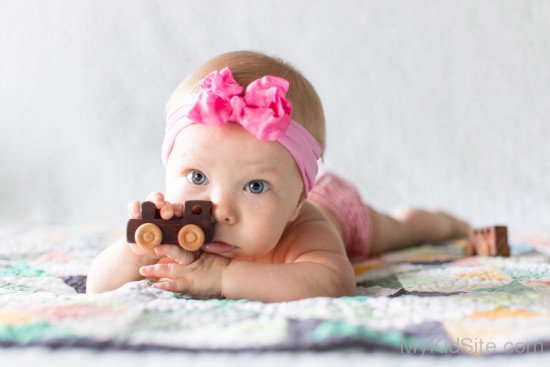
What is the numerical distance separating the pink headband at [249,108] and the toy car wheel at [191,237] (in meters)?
0.17

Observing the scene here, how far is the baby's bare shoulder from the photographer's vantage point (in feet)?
3.93

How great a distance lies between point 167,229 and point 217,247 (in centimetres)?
10

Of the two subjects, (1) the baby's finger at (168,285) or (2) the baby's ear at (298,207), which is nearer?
(1) the baby's finger at (168,285)

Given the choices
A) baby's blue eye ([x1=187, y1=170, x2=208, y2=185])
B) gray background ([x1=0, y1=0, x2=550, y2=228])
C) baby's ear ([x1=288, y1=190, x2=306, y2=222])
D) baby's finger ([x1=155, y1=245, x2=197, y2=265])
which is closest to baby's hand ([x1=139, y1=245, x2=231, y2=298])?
baby's finger ([x1=155, y1=245, x2=197, y2=265])

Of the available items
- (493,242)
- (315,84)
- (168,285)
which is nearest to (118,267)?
(168,285)

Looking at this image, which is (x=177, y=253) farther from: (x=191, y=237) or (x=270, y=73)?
(x=270, y=73)

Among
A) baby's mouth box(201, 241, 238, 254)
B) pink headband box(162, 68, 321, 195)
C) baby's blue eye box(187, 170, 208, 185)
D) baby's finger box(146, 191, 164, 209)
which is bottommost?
baby's mouth box(201, 241, 238, 254)

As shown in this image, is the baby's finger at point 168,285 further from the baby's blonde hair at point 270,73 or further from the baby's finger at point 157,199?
the baby's blonde hair at point 270,73

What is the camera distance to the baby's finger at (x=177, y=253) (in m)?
1.01

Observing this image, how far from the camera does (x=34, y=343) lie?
2.50 ft

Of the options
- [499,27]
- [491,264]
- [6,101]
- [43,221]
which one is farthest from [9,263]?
[499,27]

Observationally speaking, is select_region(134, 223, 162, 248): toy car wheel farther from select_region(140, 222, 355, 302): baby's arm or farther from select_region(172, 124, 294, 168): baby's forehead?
select_region(172, 124, 294, 168): baby's forehead

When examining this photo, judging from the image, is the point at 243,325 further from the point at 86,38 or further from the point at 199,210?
the point at 86,38

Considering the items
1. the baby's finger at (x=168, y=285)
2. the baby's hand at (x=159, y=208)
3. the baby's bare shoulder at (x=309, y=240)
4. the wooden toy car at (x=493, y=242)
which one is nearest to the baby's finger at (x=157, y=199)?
the baby's hand at (x=159, y=208)
